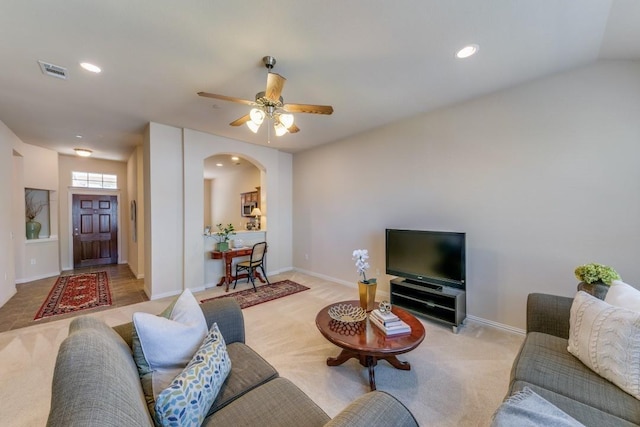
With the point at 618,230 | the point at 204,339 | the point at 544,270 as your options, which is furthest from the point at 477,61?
the point at 204,339

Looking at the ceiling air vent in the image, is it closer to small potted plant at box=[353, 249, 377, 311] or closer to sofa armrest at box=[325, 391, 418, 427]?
small potted plant at box=[353, 249, 377, 311]

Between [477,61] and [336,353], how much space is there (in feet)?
10.2

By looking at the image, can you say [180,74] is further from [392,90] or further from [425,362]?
[425,362]

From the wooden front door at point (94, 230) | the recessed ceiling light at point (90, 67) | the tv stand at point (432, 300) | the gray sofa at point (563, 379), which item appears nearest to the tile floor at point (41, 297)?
the wooden front door at point (94, 230)

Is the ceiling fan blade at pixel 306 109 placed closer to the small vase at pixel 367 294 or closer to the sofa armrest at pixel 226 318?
the small vase at pixel 367 294

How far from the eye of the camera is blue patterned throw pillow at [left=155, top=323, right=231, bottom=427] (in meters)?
1.00

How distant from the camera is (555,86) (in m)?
2.60

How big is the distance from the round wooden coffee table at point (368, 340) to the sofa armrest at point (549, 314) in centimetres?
85

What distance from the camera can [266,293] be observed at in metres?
4.22

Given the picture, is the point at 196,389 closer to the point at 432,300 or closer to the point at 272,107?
the point at 272,107

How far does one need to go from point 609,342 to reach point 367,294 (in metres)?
1.56

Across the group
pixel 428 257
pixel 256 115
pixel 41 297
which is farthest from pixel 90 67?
pixel 428 257

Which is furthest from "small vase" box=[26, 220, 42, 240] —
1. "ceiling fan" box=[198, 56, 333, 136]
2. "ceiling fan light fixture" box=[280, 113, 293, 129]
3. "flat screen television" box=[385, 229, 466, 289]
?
"flat screen television" box=[385, 229, 466, 289]

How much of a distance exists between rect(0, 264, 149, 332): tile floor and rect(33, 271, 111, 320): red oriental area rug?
0.08 meters
